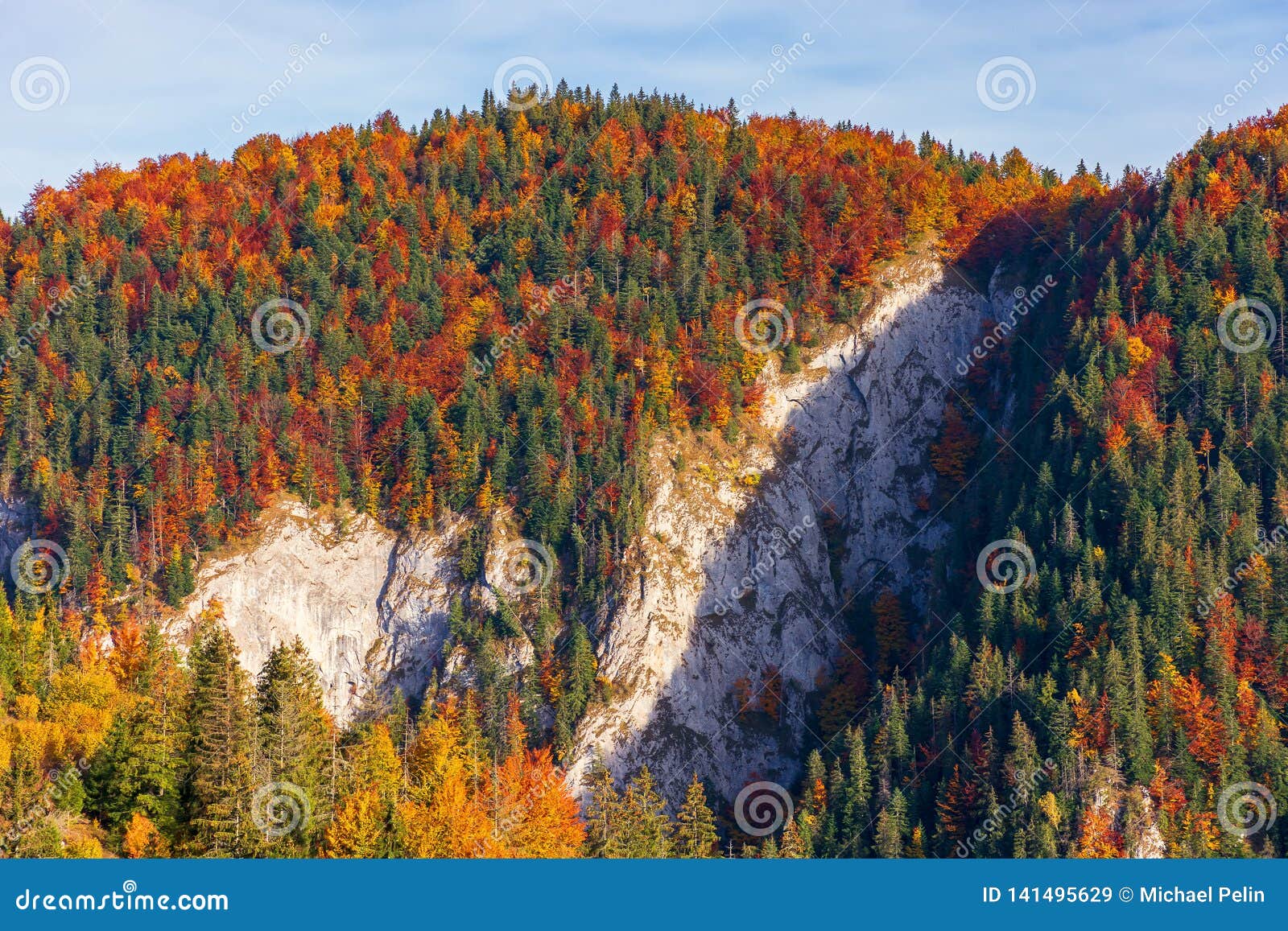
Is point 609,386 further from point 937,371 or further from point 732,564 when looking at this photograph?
point 937,371

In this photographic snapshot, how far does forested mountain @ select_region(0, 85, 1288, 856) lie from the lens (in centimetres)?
11444

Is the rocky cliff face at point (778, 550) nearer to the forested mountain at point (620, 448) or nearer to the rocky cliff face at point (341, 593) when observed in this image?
the forested mountain at point (620, 448)

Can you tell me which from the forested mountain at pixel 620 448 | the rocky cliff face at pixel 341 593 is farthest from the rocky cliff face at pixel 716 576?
the forested mountain at pixel 620 448

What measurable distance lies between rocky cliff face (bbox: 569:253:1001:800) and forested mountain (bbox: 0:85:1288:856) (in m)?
2.77

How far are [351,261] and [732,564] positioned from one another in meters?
55.4

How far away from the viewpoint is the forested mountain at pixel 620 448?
375 feet

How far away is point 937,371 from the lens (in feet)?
564

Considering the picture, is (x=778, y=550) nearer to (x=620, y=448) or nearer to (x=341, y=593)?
(x=620, y=448)

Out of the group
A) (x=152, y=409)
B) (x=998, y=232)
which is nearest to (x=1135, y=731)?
(x=998, y=232)

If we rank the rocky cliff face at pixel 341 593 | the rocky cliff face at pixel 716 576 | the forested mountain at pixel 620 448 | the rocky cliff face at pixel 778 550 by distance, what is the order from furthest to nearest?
the rocky cliff face at pixel 341 593 < the rocky cliff face at pixel 716 576 < the rocky cliff face at pixel 778 550 < the forested mountain at pixel 620 448

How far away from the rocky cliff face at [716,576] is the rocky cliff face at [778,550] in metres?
0.17

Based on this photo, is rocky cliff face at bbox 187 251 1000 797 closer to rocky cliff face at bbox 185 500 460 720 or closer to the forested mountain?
rocky cliff face at bbox 185 500 460 720

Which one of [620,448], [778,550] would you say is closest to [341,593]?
[620,448]

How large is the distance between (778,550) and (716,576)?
6.87m
